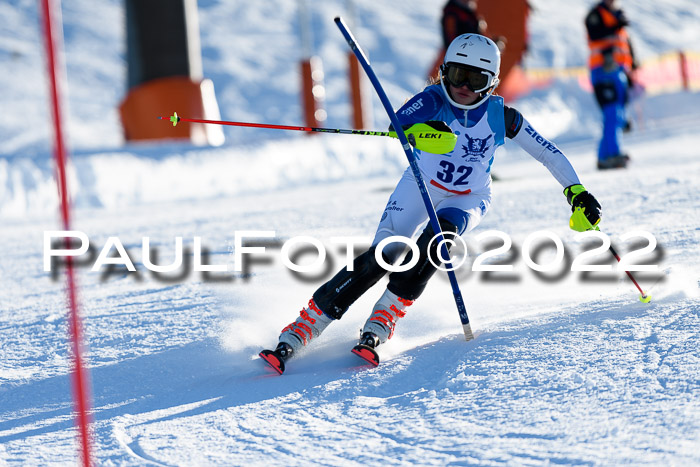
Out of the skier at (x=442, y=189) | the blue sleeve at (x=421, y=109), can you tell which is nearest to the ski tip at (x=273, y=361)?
the skier at (x=442, y=189)

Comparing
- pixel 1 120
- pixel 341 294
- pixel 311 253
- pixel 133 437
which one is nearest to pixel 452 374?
pixel 341 294

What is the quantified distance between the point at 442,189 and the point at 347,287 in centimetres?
62

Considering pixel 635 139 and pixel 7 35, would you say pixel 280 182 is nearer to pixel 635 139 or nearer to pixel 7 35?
pixel 635 139

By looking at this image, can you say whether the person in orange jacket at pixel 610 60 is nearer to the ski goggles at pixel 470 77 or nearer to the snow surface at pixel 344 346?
the snow surface at pixel 344 346

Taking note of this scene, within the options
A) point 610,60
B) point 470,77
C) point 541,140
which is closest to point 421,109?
point 470,77

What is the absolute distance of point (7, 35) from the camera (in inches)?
842

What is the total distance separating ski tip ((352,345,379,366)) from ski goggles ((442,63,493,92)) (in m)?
1.12

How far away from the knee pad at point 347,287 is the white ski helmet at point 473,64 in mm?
773

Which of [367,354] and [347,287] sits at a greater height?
[347,287]

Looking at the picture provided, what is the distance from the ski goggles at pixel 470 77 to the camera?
368 cm

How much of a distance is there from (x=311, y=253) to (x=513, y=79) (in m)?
10.7

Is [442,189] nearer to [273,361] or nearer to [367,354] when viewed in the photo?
[367,354]

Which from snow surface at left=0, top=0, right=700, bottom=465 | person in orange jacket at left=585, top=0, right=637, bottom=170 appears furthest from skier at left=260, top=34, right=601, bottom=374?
person in orange jacket at left=585, top=0, right=637, bottom=170

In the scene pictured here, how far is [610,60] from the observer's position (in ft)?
27.4
